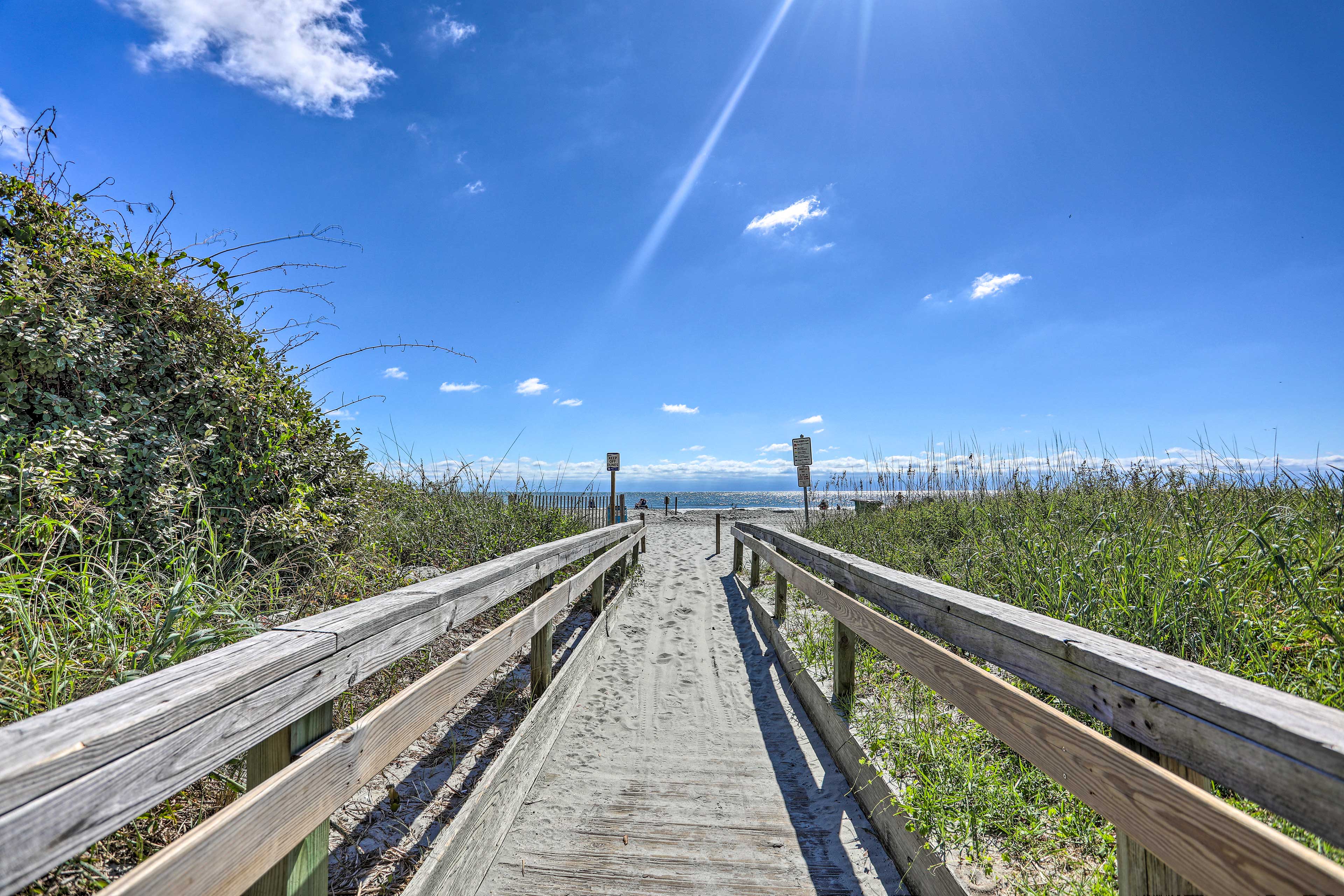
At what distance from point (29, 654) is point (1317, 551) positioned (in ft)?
18.9

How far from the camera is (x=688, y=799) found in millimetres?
2805

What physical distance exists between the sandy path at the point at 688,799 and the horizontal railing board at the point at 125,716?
1.49m

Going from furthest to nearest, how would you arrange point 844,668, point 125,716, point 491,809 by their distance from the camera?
point 844,668, point 491,809, point 125,716

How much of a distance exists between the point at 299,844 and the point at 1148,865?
6.62 feet

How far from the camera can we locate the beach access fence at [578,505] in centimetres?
729

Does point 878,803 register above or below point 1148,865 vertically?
below

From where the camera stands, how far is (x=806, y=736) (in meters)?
3.45

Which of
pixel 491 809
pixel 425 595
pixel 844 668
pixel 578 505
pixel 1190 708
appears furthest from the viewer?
pixel 578 505

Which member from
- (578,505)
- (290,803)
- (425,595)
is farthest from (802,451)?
(290,803)

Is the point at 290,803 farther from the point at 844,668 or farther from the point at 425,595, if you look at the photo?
the point at 844,668

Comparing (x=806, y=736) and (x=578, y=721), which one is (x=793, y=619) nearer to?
(x=806, y=736)

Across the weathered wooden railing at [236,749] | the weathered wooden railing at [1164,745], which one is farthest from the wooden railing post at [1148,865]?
the weathered wooden railing at [236,749]

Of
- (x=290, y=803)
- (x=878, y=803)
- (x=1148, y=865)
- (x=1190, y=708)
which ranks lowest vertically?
(x=878, y=803)

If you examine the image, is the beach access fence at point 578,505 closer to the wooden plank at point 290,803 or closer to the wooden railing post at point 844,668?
the wooden railing post at point 844,668
